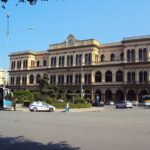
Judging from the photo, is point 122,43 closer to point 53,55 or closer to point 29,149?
point 53,55

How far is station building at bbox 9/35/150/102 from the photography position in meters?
55.7

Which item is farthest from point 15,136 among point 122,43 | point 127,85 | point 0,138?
point 122,43

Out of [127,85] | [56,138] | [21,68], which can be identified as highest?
[21,68]

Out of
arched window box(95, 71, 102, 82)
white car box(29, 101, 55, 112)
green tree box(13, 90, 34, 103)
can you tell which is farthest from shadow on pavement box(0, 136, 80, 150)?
arched window box(95, 71, 102, 82)

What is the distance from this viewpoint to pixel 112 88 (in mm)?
58656

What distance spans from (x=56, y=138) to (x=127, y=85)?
4804 centimetres

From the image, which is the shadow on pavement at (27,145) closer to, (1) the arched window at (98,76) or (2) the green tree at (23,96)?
(2) the green tree at (23,96)

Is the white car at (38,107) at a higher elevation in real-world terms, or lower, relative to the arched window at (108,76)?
lower

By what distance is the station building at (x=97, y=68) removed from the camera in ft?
183

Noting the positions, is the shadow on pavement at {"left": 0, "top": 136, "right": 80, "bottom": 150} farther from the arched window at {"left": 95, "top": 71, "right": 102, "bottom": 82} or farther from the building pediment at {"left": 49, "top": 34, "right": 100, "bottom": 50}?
the building pediment at {"left": 49, "top": 34, "right": 100, "bottom": 50}

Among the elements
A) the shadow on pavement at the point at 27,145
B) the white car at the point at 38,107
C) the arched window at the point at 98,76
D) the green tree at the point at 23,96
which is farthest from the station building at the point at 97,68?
the shadow on pavement at the point at 27,145

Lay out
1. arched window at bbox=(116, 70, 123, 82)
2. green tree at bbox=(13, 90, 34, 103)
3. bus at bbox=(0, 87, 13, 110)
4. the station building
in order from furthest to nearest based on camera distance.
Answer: arched window at bbox=(116, 70, 123, 82) → the station building → green tree at bbox=(13, 90, 34, 103) → bus at bbox=(0, 87, 13, 110)

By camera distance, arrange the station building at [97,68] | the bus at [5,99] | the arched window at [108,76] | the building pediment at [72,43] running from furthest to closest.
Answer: the building pediment at [72,43] < the arched window at [108,76] < the station building at [97,68] < the bus at [5,99]

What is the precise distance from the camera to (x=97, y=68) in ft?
201
